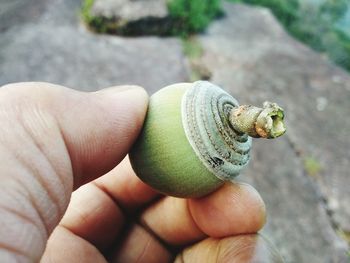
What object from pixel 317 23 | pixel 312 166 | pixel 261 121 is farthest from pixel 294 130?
pixel 317 23

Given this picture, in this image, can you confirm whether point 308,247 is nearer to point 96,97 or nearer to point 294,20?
point 96,97

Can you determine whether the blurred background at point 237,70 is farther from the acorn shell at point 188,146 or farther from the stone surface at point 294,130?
the acorn shell at point 188,146

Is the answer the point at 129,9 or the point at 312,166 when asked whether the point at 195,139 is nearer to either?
the point at 312,166

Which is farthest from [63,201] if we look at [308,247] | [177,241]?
[308,247]

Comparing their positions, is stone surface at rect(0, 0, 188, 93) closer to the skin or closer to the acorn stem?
the skin

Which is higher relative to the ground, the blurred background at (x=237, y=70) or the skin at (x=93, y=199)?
the skin at (x=93, y=199)

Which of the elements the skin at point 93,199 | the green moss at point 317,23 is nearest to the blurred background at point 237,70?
the skin at point 93,199
